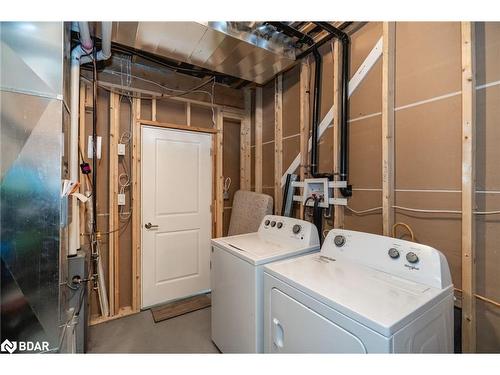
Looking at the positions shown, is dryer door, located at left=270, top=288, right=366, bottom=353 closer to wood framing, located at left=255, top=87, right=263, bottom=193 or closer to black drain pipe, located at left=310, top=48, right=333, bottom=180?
black drain pipe, located at left=310, top=48, right=333, bottom=180

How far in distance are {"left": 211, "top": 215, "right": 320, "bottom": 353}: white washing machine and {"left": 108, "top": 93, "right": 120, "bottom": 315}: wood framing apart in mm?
1148

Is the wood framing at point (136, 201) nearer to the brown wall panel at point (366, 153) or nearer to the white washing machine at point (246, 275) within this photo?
the white washing machine at point (246, 275)

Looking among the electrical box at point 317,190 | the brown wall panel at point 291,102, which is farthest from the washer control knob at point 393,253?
the brown wall panel at point 291,102

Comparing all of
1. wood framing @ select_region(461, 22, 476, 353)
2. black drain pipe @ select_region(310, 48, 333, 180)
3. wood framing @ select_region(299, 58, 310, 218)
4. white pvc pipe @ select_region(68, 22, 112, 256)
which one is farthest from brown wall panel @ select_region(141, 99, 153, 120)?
wood framing @ select_region(461, 22, 476, 353)

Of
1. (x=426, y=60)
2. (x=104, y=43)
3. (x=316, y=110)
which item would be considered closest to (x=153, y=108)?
(x=104, y=43)

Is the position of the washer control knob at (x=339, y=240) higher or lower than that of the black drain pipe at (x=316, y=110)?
lower

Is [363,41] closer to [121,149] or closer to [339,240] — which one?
[339,240]

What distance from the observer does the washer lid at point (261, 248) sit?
5.03 ft

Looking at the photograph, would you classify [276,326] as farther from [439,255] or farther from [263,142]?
[263,142]

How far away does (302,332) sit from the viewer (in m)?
1.13

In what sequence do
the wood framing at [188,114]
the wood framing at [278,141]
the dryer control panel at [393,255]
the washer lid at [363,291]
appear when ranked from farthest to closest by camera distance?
1. the wood framing at [188,114]
2. the wood framing at [278,141]
3. the dryer control panel at [393,255]
4. the washer lid at [363,291]

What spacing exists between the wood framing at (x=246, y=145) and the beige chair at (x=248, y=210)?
0.83ft

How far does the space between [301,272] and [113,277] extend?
2.02m
